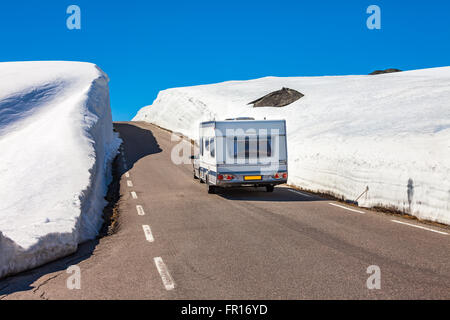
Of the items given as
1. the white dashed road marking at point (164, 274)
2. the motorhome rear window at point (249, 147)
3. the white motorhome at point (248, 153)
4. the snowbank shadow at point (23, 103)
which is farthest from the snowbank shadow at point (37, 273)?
the snowbank shadow at point (23, 103)

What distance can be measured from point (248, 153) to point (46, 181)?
6.44 meters

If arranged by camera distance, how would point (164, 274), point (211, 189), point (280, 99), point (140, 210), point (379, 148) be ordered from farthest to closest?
point (280, 99)
point (211, 189)
point (379, 148)
point (140, 210)
point (164, 274)

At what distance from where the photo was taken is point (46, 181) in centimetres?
1131

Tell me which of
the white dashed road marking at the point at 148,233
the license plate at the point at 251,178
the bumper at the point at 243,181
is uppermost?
the license plate at the point at 251,178

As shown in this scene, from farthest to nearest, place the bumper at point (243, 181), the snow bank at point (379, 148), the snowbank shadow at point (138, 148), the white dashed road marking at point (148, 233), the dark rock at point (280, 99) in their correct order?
the dark rock at point (280, 99)
the snowbank shadow at point (138, 148)
the bumper at point (243, 181)
the snow bank at point (379, 148)
the white dashed road marking at point (148, 233)

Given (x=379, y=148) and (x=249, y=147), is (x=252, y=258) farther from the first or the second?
(x=379, y=148)

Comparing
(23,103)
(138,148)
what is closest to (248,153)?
(138,148)

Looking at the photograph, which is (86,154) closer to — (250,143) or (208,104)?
(250,143)

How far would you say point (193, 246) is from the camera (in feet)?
22.8

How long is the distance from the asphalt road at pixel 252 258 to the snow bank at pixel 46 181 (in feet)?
1.41

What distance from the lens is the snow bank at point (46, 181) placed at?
6621mm

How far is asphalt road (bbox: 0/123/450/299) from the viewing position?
15.5 feet

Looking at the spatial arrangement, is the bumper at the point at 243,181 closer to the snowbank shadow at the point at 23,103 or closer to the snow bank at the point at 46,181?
the snow bank at the point at 46,181

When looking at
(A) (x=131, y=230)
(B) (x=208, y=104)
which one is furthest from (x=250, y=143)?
(B) (x=208, y=104)
